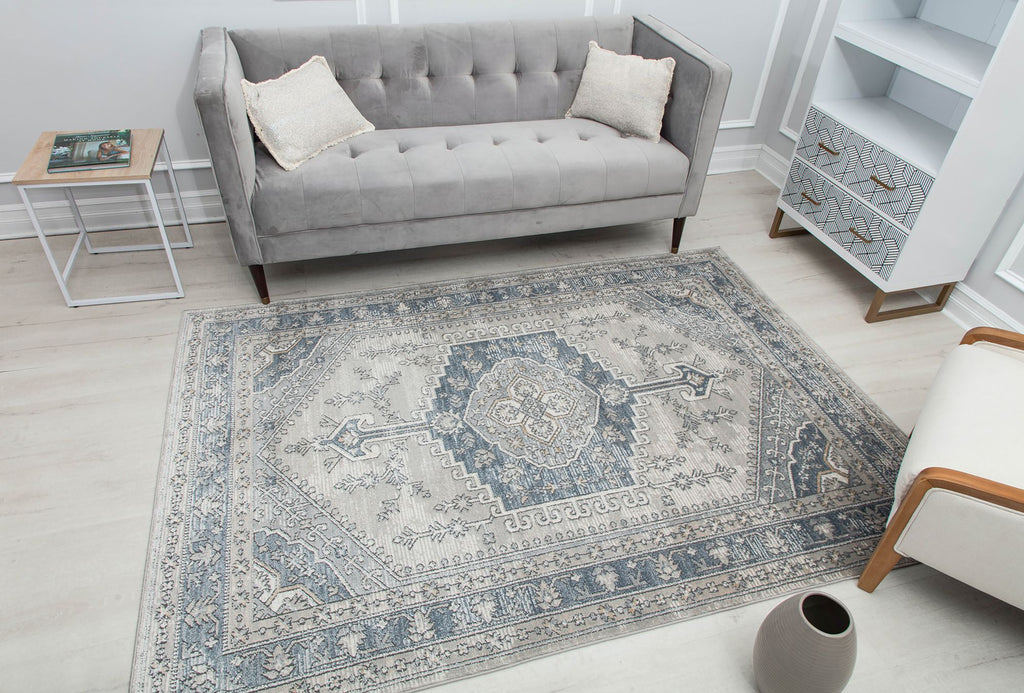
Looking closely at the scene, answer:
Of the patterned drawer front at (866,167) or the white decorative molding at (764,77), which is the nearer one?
the patterned drawer front at (866,167)

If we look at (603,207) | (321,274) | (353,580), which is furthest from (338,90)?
(353,580)

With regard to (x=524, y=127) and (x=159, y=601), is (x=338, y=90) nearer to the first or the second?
(x=524, y=127)

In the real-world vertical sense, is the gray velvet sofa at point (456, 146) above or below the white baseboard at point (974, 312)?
above

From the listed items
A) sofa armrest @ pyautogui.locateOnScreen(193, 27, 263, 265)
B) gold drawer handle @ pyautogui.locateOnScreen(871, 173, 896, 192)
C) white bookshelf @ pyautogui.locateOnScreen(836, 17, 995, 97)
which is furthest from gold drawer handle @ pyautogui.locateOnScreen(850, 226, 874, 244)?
sofa armrest @ pyautogui.locateOnScreen(193, 27, 263, 265)

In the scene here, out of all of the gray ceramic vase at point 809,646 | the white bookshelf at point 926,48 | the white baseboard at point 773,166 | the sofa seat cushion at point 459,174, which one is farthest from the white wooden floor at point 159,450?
the white bookshelf at point 926,48

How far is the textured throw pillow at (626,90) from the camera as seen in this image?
2.82 metres

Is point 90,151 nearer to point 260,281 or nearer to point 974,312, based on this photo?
point 260,281

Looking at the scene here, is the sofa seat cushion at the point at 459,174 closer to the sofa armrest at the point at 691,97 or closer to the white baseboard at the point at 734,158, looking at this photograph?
the sofa armrest at the point at 691,97

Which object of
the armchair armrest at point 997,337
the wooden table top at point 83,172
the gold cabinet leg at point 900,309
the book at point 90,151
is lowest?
the gold cabinet leg at point 900,309

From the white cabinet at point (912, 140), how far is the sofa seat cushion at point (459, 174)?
62cm

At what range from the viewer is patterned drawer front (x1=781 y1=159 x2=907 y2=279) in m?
2.58

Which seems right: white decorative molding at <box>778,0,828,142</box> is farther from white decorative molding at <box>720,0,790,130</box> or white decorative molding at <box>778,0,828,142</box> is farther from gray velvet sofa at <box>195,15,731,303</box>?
gray velvet sofa at <box>195,15,731,303</box>

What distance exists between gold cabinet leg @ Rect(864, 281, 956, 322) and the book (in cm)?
289

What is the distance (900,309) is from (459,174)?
1879mm
